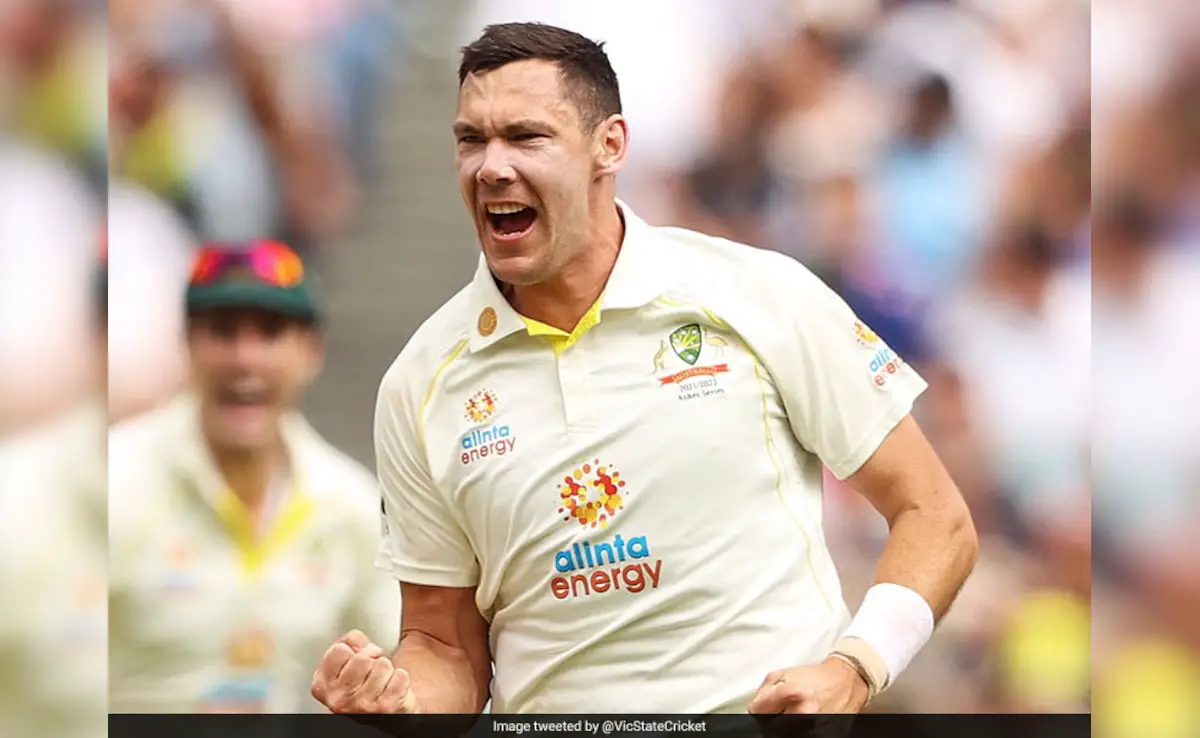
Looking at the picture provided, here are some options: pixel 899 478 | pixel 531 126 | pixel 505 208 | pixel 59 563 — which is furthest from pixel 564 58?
pixel 59 563

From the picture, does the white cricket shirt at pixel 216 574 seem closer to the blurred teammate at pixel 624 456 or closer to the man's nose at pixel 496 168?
the blurred teammate at pixel 624 456

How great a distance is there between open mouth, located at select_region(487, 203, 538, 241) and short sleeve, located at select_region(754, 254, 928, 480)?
42cm

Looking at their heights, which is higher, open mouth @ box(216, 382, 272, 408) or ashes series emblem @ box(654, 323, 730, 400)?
ashes series emblem @ box(654, 323, 730, 400)

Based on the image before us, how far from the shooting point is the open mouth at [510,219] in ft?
6.84

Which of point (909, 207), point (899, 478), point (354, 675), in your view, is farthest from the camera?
point (909, 207)

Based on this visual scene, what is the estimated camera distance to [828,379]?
213 centimetres

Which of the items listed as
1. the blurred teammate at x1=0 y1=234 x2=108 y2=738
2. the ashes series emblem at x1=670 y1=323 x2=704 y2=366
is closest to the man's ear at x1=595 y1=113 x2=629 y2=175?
the ashes series emblem at x1=670 y1=323 x2=704 y2=366

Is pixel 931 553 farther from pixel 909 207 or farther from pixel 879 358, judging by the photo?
pixel 909 207

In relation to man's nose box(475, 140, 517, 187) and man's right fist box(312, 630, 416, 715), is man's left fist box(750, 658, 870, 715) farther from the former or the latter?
man's nose box(475, 140, 517, 187)

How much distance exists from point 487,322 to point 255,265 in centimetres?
46

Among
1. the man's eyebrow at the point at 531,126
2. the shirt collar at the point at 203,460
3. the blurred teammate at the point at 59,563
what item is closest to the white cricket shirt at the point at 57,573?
the blurred teammate at the point at 59,563

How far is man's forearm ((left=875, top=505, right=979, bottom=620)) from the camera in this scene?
212cm

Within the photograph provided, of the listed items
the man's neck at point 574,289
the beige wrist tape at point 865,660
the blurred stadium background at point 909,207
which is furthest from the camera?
the blurred stadium background at point 909,207

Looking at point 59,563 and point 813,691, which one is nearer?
point 813,691
